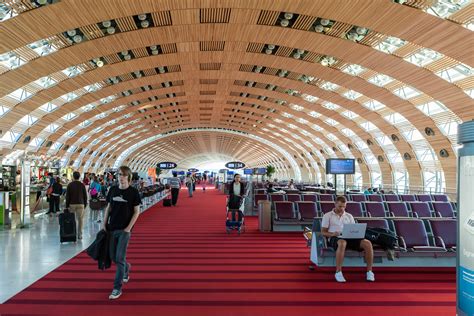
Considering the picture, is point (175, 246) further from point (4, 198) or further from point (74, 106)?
point (74, 106)

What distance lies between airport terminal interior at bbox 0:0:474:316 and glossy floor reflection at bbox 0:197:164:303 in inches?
1.9

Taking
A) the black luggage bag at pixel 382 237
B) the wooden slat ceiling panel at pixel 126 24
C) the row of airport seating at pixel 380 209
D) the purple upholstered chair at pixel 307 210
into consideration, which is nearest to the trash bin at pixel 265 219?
the row of airport seating at pixel 380 209

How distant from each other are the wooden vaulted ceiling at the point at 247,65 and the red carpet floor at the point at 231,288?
326 inches

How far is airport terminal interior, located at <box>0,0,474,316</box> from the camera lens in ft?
18.4

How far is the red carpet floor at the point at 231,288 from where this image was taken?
Result: 5152 millimetres

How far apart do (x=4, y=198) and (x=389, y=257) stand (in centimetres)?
1055

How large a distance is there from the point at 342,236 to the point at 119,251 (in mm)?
3548

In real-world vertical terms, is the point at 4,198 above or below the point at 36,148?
below

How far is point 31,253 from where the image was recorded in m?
8.55

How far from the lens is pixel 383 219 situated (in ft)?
26.0

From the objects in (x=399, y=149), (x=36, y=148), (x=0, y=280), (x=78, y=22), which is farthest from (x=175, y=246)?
(x=36, y=148)

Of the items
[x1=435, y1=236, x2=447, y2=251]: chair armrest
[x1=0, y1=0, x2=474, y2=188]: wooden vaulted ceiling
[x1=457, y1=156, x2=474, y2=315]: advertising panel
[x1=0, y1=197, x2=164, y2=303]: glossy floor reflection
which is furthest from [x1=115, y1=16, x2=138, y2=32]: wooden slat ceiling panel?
[x1=457, y1=156, x2=474, y2=315]: advertising panel

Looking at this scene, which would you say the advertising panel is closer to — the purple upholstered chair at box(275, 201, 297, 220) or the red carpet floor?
the red carpet floor

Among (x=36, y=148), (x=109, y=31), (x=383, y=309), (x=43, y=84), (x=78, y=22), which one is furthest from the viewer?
(x=36, y=148)
